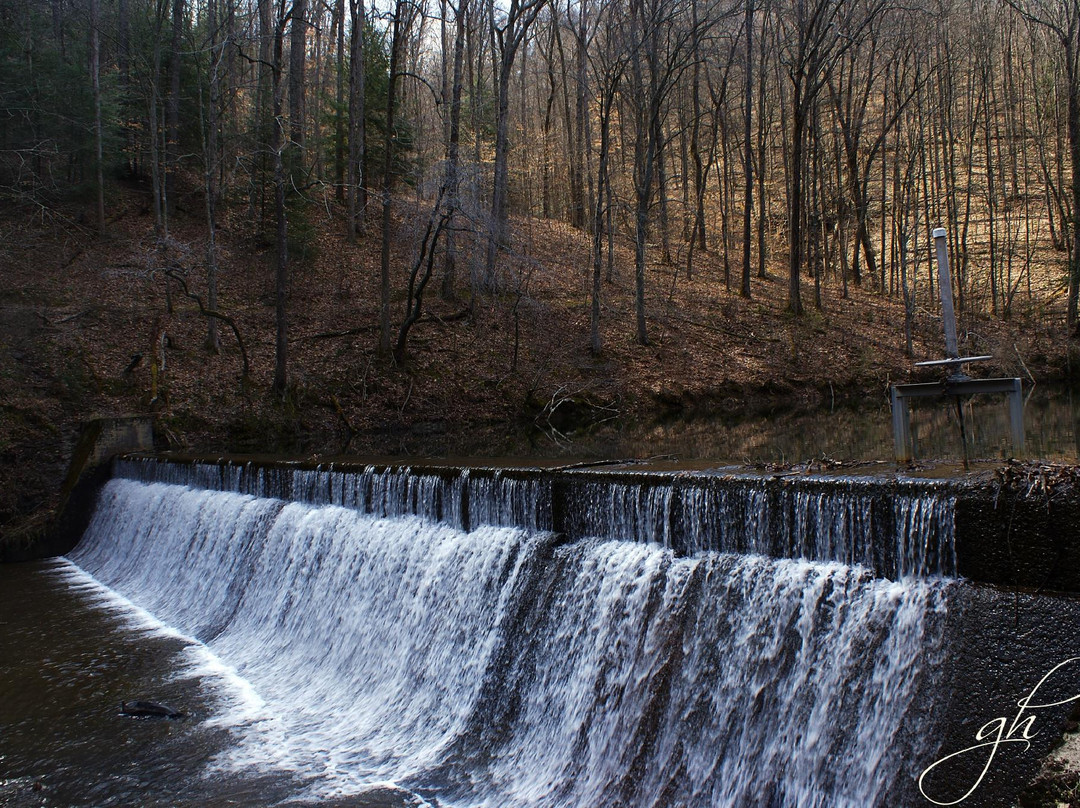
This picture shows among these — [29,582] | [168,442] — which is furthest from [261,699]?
[168,442]

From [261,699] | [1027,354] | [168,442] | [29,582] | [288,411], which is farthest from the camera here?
[1027,354]

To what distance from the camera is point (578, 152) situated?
33156mm

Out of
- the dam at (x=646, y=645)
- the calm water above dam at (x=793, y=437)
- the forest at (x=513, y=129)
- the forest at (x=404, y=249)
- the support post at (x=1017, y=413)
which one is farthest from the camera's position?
the forest at (x=513, y=129)

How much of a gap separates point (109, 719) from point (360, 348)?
13.8m

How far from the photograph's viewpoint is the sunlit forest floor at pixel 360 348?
16.2m

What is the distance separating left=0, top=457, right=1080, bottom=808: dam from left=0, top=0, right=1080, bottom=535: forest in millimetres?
8861

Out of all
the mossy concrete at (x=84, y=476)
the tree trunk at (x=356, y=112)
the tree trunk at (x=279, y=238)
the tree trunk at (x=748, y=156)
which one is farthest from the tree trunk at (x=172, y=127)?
the tree trunk at (x=748, y=156)

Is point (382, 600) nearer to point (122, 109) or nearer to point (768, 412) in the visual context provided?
point (768, 412)

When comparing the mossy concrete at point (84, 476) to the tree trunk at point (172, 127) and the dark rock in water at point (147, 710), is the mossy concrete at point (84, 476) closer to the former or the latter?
the dark rock in water at point (147, 710)

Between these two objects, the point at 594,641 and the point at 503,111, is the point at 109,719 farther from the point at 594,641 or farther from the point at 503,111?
the point at 503,111

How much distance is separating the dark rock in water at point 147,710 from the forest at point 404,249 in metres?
8.67

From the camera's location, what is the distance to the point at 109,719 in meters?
6.86

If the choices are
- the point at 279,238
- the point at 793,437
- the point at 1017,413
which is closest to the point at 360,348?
the point at 279,238

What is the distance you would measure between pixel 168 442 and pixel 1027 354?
21.8 meters
